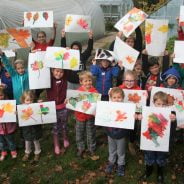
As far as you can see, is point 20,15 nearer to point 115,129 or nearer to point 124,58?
point 124,58

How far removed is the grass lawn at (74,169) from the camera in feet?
18.5

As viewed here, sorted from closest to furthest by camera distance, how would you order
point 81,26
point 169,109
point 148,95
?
1. point 169,109
2. point 148,95
3. point 81,26

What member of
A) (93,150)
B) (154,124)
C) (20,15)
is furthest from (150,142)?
(20,15)

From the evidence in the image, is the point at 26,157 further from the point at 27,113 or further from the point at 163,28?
the point at 163,28

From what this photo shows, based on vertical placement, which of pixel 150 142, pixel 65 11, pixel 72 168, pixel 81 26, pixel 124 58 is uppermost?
pixel 65 11

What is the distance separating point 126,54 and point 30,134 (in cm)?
235

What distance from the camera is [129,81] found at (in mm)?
5758

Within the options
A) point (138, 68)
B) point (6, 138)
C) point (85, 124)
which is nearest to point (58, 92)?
point (85, 124)

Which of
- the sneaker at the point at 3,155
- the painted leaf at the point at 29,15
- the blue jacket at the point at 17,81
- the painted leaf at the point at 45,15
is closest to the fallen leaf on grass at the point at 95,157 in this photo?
the sneaker at the point at 3,155

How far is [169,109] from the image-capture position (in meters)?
4.98

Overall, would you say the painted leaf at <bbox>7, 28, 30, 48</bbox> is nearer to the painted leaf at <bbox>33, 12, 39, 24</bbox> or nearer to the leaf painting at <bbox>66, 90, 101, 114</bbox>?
the painted leaf at <bbox>33, 12, 39, 24</bbox>

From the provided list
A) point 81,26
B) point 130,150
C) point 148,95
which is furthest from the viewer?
point 81,26

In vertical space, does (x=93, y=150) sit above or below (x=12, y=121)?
below

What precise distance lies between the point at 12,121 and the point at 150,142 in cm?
243
